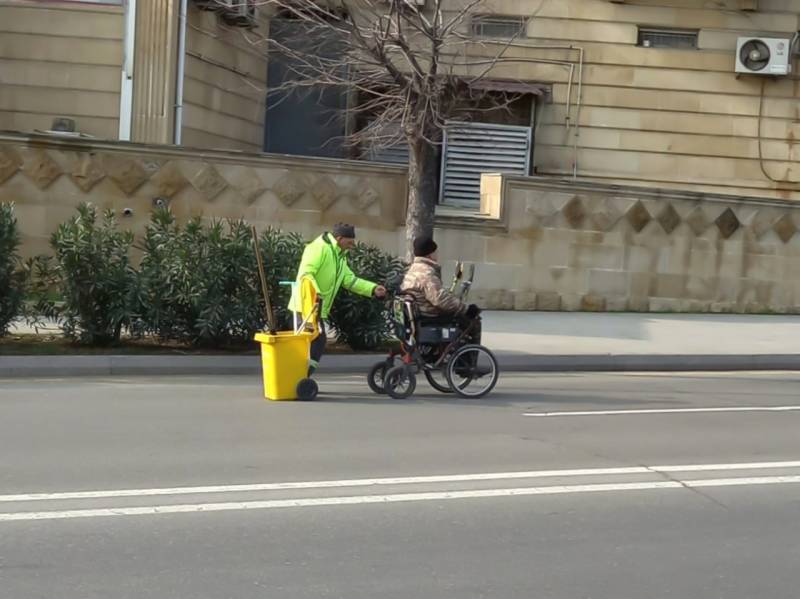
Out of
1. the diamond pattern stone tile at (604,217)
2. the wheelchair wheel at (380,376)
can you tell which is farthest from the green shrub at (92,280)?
the diamond pattern stone tile at (604,217)

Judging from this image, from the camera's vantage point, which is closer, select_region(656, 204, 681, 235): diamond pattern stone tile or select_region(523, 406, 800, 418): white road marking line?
select_region(523, 406, 800, 418): white road marking line

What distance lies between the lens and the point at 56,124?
19.4 metres

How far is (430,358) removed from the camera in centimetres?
1137

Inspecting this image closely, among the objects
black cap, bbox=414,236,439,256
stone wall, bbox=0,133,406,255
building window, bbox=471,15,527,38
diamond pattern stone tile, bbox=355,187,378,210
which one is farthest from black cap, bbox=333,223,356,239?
building window, bbox=471,15,527,38

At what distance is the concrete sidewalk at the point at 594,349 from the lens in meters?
12.7

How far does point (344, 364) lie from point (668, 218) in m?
8.71

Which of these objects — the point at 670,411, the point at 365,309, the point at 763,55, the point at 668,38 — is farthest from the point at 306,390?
the point at 763,55

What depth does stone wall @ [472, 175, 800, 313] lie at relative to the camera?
19469 mm

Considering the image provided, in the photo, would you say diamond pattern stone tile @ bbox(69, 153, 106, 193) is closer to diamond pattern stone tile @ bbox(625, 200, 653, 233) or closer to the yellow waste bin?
the yellow waste bin

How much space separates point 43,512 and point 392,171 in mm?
13027

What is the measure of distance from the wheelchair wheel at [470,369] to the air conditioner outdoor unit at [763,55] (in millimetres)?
14913

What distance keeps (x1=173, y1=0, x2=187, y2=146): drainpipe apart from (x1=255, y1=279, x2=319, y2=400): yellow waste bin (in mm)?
9326

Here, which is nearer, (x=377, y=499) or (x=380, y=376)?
(x=377, y=499)

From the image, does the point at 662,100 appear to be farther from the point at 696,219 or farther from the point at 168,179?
the point at 168,179
